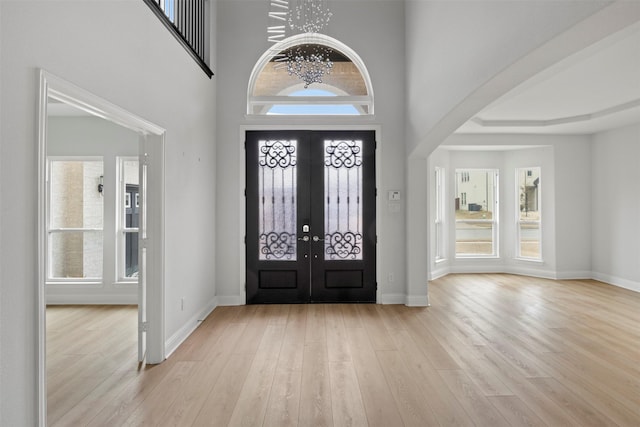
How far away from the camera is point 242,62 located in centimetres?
531

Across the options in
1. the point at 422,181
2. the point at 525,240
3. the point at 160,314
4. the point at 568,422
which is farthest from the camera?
the point at 525,240

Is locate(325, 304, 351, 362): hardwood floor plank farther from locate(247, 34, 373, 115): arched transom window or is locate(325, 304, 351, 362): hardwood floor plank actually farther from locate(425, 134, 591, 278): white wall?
locate(425, 134, 591, 278): white wall

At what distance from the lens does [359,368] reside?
10.6ft

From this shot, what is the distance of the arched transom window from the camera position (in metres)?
5.37

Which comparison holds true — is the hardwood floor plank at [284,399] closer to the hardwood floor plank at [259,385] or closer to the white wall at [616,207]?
the hardwood floor plank at [259,385]

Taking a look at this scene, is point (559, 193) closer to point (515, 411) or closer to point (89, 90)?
point (515, 411)

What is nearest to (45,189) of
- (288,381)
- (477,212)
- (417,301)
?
(288,381)

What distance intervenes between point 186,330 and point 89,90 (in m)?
2.69

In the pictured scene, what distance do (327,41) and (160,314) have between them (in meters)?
4.36

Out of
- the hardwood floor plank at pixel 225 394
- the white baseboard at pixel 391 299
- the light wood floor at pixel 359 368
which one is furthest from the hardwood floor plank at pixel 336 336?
the hardwood floor plank at pixel 225 394

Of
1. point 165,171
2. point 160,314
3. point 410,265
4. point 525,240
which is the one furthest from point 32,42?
point 525,240

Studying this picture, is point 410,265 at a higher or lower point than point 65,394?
higher

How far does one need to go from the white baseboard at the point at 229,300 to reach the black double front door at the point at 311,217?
20 cm

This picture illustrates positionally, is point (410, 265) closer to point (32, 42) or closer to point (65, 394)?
point (65, 394)
